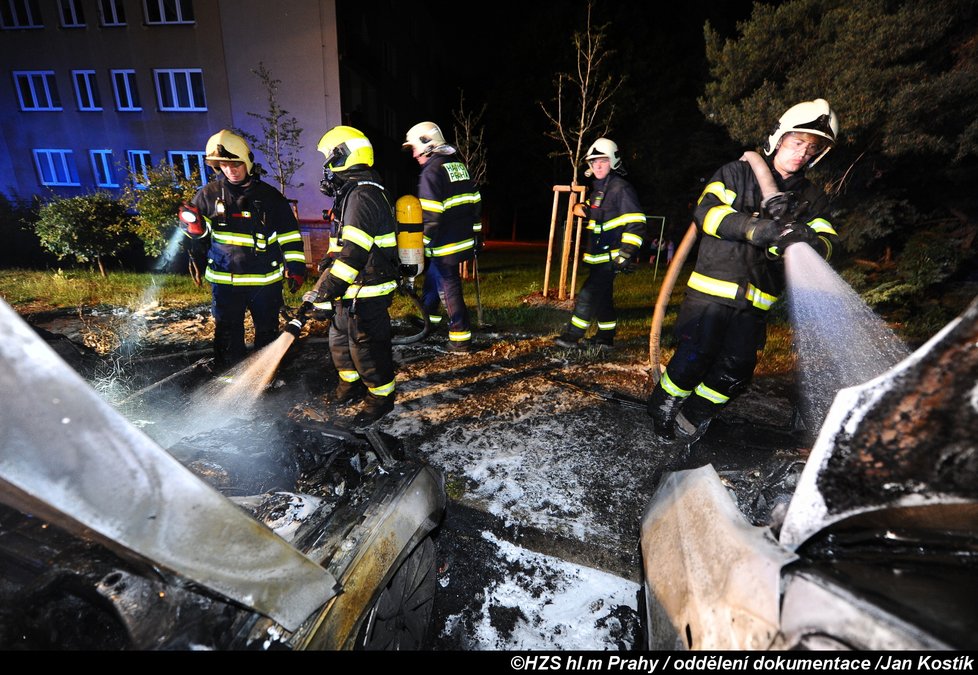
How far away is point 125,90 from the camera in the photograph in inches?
613

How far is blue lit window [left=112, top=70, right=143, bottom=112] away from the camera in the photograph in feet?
50.5

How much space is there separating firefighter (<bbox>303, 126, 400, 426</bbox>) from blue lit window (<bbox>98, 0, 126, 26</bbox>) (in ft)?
61.5

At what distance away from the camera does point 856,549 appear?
3.85 feet

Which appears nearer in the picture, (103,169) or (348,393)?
(348,393)

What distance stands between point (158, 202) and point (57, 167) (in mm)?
13715

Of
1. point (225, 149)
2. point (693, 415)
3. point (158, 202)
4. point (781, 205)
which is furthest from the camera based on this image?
point (158, 202)

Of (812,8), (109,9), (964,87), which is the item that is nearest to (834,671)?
(964,87)

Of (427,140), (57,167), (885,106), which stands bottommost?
(57,167)

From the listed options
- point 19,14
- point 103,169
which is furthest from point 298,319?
point 19,14

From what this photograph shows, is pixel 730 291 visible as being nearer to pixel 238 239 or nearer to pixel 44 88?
pixel 238 239

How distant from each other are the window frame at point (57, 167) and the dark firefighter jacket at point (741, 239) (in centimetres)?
2223

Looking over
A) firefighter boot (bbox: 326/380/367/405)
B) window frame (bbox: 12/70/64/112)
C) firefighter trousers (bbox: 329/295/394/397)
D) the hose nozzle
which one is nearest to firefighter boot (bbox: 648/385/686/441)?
firefighter trousers (bbox: 329/295/394/397)

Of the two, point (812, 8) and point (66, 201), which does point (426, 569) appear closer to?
point (812, 8)

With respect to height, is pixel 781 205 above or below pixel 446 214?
above
